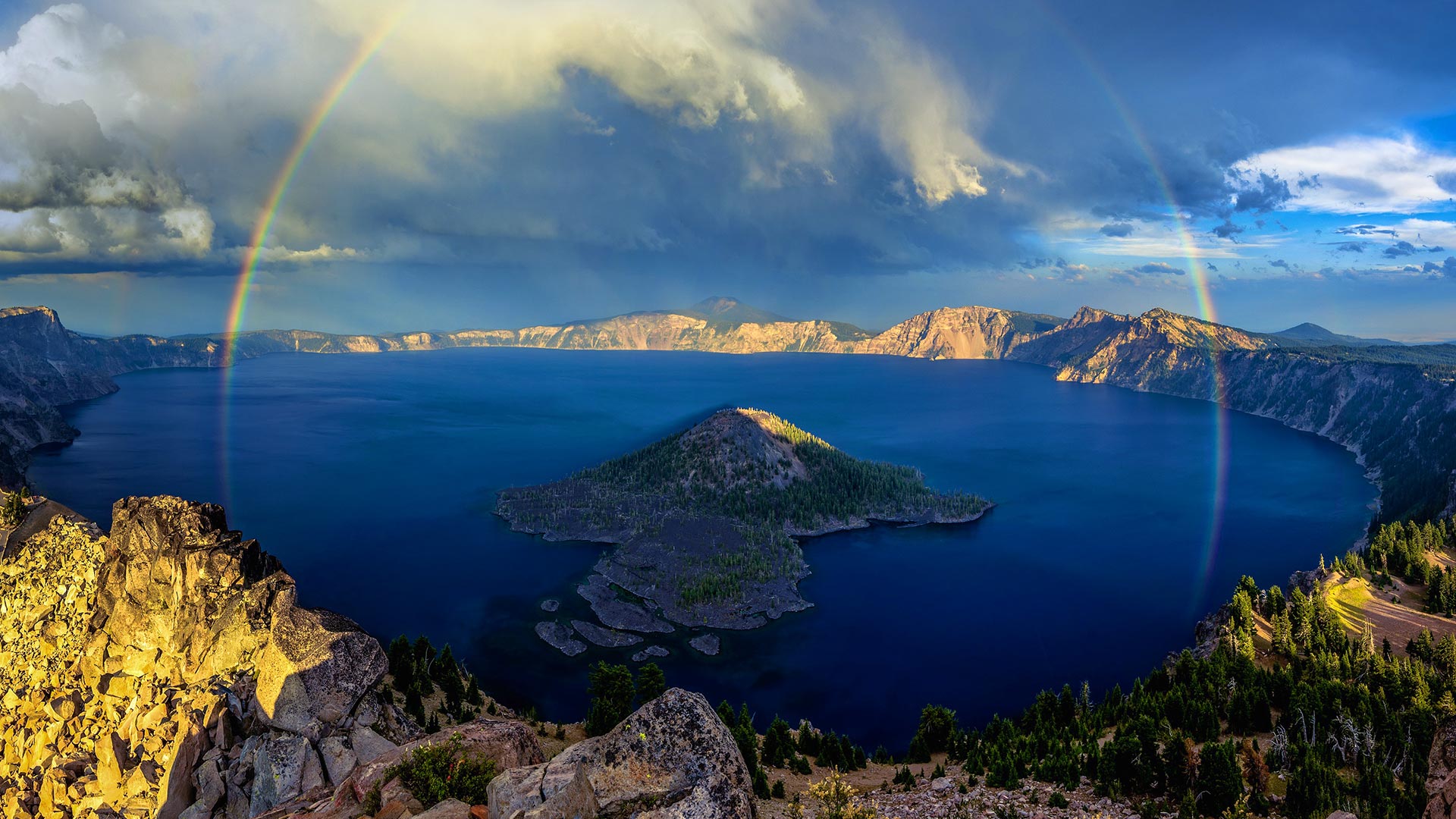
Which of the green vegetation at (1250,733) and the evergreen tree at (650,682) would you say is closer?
the green vegetation at (1250,733)

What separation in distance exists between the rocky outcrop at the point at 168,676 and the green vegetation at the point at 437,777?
41.8 ft

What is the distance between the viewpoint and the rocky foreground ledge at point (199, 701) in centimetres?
3169

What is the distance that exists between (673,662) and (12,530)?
88.5 m

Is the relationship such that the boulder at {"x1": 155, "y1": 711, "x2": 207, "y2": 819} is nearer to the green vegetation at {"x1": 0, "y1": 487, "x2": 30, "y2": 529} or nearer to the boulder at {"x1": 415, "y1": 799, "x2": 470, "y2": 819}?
the boulder at {"x1": 415, "y1": 799, "x2": 470, "y2": 819}

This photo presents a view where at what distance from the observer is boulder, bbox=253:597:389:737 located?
54500 mm

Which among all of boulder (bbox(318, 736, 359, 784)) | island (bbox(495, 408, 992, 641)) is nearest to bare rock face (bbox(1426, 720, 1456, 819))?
boulder (bbox(318, 736, 359, 784))

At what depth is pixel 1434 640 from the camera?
90750mm

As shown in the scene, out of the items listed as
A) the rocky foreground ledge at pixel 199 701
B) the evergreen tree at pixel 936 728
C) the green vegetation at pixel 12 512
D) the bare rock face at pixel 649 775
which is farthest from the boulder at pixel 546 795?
the green vegetation at pixel 12 512

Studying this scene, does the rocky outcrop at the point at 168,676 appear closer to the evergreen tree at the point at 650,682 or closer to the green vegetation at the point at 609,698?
the green vegetation at the point at 609,698

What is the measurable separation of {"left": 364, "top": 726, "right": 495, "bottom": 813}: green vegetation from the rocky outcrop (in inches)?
501

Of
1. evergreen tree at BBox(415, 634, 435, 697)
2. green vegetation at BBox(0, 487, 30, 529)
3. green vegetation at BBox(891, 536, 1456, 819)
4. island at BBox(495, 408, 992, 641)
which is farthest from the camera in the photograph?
island at BBox(495, 408, 992, 641)

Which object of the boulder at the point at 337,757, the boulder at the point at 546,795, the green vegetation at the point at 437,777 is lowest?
the boulder at the point at 337,757

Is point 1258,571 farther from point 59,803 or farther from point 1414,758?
point 59,803

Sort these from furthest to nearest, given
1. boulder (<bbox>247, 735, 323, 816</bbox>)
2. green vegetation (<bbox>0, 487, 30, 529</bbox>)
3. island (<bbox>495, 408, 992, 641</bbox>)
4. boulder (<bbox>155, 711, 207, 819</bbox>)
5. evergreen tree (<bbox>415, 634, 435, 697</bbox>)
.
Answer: island (<bbox>495, 408, 992, 641</bbox>), evergreen tree (<bbox>415, 634, 435, 697</bbox>), green vegetation (<bbox>0, 487, 30, 529</bbox>), boulder (<bbox>155, 711, 207, 819</bbox>), boulder (<bbox>247, 735, 323, 816</bbox>)
